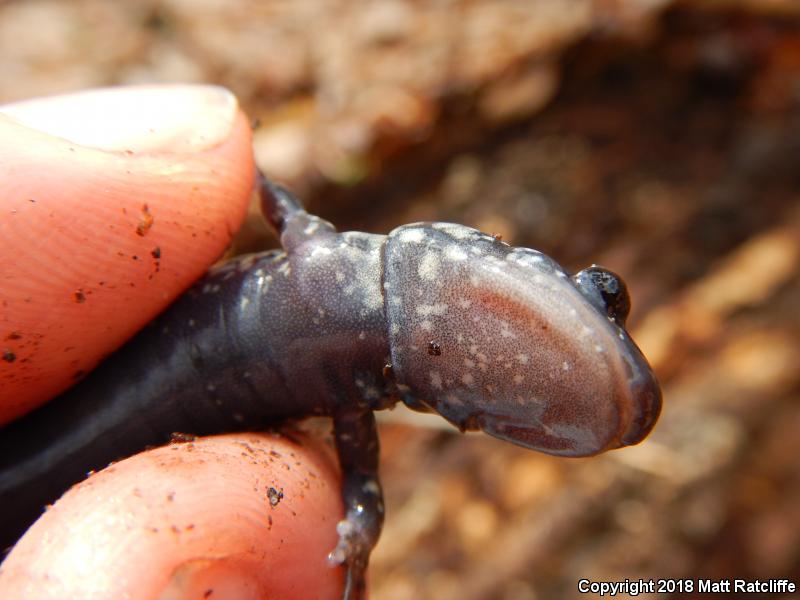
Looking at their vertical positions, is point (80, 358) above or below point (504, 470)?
above

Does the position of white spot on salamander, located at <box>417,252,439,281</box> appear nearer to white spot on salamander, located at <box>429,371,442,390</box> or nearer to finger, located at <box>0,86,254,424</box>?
white spot on salamander, located at <box>429,371,442,390</box>

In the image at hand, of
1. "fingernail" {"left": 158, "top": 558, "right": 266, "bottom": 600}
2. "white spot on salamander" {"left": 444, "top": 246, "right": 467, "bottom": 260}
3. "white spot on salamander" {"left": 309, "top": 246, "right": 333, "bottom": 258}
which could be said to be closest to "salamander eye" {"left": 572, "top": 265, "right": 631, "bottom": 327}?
"white spot on salamander" {"left": 444, "top": 246, "right": 467, "bottom": 260}

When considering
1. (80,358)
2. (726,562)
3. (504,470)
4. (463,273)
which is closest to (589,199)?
(504,470)

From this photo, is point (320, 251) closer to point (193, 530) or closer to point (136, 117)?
point (136, 117)

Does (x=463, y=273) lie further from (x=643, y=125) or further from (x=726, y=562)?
(x=643, y=125)

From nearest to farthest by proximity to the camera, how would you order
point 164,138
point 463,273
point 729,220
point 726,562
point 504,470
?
point 463,273 → point 164,138 → point 726,562 → point 504,470 → point 729,220

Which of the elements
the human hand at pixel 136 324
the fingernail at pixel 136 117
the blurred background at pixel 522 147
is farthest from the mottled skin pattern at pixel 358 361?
the blurred background at pixel 522 147

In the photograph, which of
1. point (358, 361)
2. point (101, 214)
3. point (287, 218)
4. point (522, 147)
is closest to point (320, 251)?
point (287, 218)
